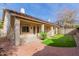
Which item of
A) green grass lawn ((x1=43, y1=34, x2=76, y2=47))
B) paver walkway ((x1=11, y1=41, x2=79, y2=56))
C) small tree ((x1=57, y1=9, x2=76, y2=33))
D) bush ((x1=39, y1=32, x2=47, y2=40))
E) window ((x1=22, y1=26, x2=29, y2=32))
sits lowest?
paver walkway ((x1=11, y1=41, x2=79, y2=56))

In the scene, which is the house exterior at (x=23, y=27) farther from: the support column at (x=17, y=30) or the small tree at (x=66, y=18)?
the small tree at (x=66, y=18)

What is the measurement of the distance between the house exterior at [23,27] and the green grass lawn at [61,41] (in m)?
0.13

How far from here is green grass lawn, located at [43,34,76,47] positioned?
3668 mm

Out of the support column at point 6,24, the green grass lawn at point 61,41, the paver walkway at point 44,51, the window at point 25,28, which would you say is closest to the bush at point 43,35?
the green grass lawn at point 61,41

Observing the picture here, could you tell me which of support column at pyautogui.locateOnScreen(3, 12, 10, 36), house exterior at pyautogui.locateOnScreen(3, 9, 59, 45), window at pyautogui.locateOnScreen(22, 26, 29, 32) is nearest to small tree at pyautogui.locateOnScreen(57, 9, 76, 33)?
house exterior at pyautogui.locateOnScreen(3, 9, 59, 45)

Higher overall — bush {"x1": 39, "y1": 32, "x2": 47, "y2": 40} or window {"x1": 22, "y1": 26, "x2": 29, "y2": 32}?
window {"x1": 22, "y1": 26, "x2": 29, "y2": 32}

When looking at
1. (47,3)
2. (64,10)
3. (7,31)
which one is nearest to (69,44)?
(64,10)

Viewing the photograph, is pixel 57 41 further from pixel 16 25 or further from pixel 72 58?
pixel 16 25

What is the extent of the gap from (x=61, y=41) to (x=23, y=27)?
33.9 inches

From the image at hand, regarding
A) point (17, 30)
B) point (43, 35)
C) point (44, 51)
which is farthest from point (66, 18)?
point (17, 30)

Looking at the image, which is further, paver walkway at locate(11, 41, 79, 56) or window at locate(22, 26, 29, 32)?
window at locate(22, 26, 29, 32)

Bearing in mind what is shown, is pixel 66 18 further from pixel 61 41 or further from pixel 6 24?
pixel 6 24

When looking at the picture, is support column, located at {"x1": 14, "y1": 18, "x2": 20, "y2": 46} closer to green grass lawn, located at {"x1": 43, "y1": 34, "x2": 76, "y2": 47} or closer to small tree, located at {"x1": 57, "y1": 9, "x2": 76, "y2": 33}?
green grass lawn, located at {"x1": 43, "y1": 34, "x2": 76, "y2": 47}

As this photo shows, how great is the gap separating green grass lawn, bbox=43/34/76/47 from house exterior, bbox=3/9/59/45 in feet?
0.42
